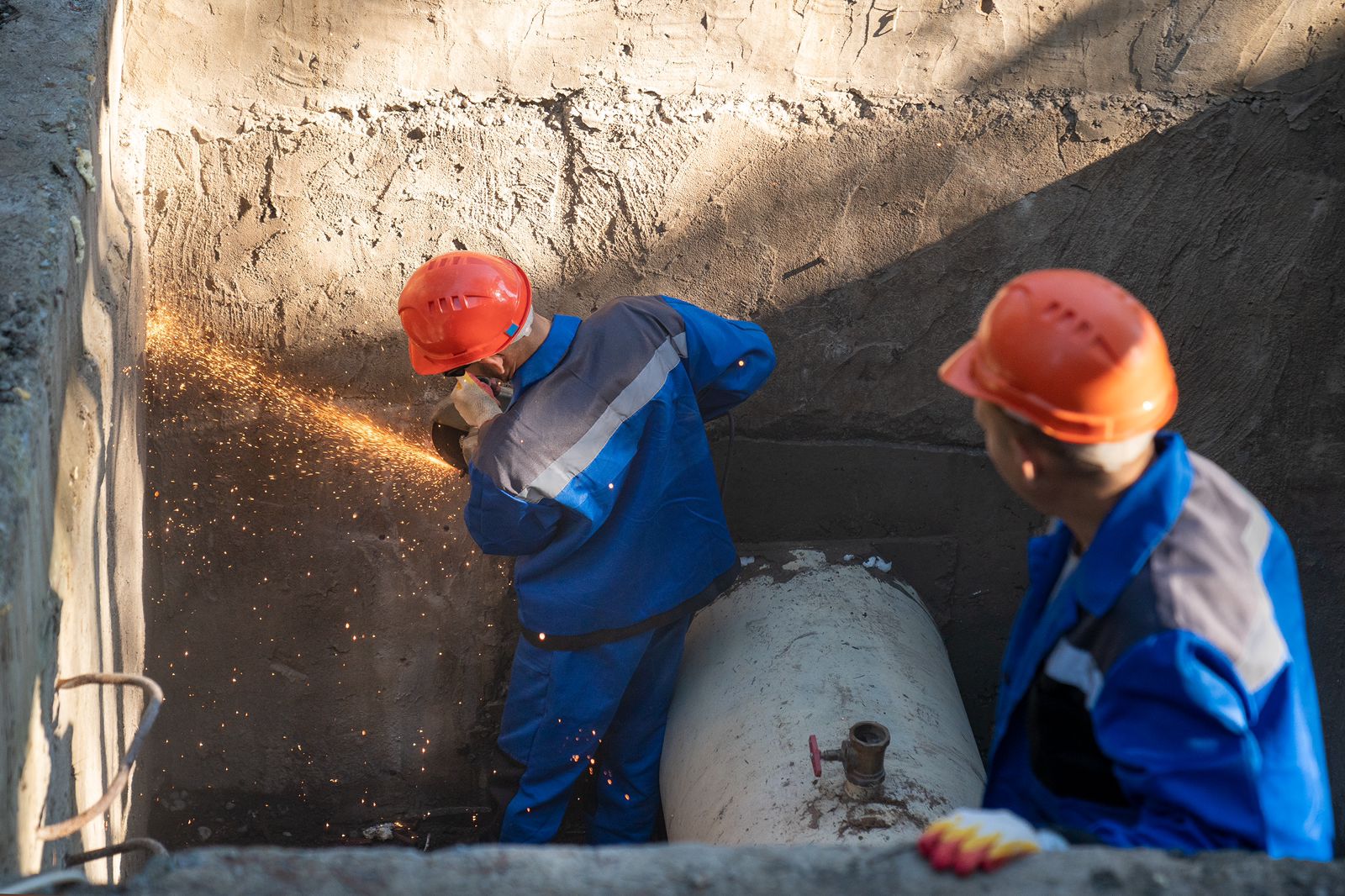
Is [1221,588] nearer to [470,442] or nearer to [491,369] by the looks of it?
[491,369]

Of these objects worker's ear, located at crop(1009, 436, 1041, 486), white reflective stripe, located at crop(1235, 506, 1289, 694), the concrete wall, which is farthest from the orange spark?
white reflective stripe, located at crop(1235, 506, 1289, 694)

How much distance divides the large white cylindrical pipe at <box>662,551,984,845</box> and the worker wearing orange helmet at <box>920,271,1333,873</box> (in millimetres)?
793

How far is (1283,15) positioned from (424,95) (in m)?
2.27

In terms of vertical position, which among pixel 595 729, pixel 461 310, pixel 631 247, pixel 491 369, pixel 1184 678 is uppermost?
pixel 631 247

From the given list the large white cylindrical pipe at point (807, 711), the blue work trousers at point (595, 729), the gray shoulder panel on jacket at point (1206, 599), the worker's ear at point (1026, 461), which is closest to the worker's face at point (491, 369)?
the blue work trousers at point (595, 729)

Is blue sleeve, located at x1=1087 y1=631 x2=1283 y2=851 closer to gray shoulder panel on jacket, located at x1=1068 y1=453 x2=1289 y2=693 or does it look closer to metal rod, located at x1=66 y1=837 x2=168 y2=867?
gray shoulder panel on jacket, located at x1=1068 y1=453 x2=1289 y2=693

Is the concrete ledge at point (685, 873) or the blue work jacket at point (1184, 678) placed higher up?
the blue work jacket at point (1184, 678)

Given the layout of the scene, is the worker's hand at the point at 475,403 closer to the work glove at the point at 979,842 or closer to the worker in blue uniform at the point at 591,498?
the worker in blue uniform at the point at 591,498

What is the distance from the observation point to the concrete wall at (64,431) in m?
1.52

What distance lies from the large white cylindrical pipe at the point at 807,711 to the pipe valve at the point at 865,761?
3cm

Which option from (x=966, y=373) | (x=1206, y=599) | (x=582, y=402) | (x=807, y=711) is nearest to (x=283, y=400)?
(x=582, y=402)

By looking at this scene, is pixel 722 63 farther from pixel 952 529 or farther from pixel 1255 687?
pixel 1255 687

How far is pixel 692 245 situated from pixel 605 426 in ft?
2.36

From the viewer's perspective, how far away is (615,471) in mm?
2703
